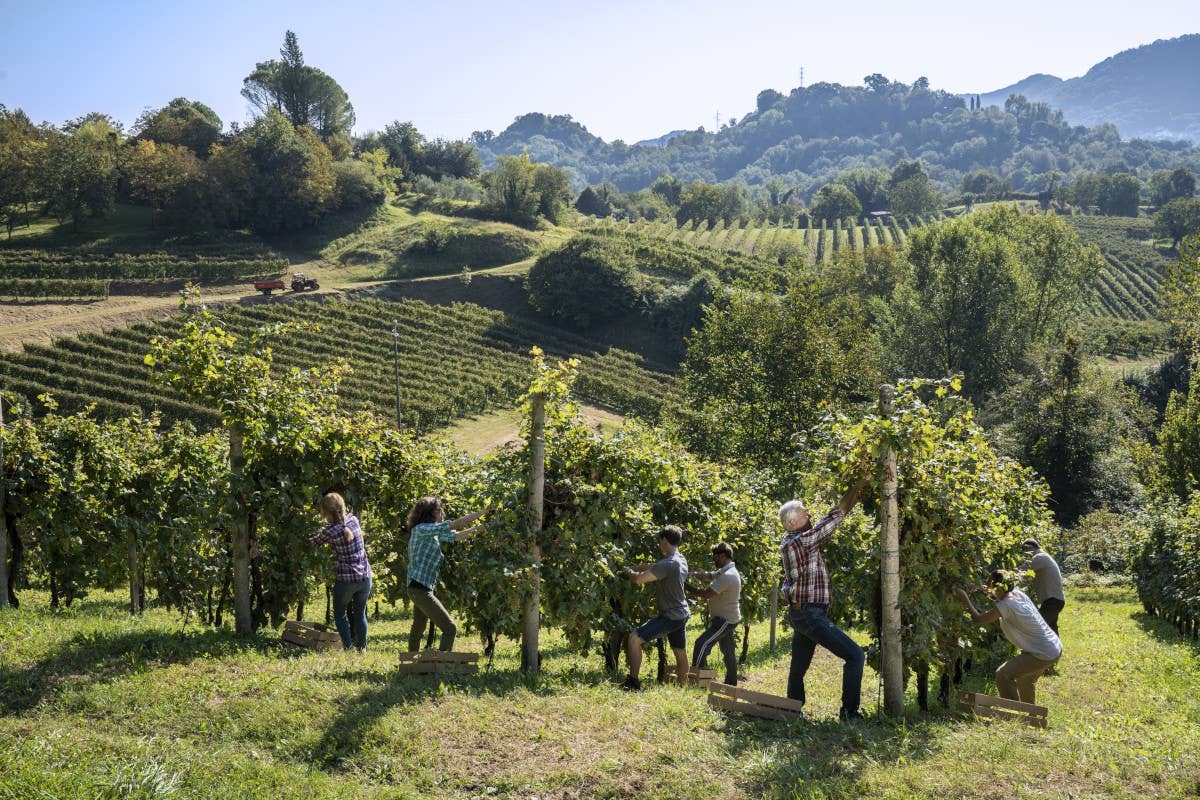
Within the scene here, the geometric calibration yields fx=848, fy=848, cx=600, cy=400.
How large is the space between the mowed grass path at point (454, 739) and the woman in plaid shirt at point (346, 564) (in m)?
0.54

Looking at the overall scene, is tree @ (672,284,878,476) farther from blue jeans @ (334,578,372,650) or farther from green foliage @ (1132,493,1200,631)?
blue jeans @ (334,578,372,650)

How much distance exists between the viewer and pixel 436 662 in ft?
26.6

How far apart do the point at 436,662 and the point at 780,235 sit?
10693 cm

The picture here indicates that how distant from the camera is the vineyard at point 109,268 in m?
53.3

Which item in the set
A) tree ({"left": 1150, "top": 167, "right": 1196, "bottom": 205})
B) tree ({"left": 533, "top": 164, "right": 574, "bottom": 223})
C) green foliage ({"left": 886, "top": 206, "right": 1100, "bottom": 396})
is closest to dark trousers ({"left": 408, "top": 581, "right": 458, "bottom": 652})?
green foliage ({"left": 886, "top": 206, "right": 1100, "bottom": 396})

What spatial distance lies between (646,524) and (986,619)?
11.1 ft

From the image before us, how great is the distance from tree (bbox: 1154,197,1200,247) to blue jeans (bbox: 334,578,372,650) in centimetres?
12320

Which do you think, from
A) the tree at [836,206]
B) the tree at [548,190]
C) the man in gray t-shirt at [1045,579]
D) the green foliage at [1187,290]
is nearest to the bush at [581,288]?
the tree at [548,190]

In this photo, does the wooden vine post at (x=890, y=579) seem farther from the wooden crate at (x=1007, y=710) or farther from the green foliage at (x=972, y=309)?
the green foliage at (x=972, y=309)

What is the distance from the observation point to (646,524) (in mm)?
9008

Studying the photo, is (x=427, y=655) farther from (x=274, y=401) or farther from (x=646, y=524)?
(x=274, y=401)

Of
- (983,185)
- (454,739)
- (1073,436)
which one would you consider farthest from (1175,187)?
(454,739)

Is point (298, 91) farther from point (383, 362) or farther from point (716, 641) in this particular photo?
point (716, 641)

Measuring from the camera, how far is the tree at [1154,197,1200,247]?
4215 inches
